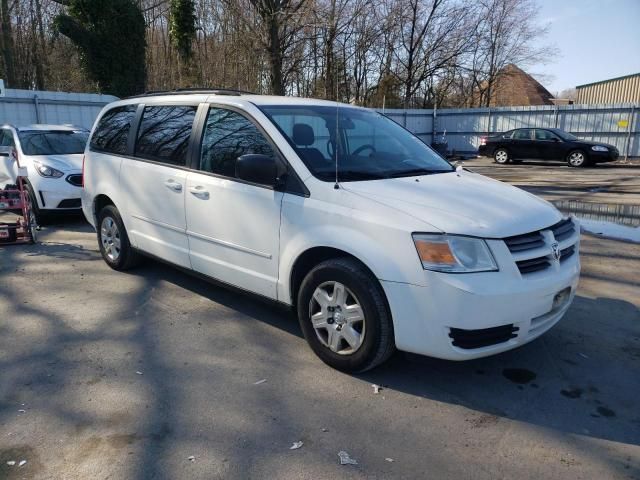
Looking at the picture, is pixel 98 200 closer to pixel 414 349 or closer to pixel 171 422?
pixel 171 422

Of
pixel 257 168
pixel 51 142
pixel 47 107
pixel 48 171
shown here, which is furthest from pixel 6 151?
pixel 47 107

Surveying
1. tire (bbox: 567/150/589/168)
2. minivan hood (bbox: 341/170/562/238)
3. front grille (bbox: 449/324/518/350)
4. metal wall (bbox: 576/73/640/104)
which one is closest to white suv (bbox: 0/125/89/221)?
minivan hood (bbox: 341/170/562/238)

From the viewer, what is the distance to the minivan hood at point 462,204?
3186 millimetres

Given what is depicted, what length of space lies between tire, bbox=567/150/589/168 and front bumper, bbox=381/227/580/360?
18.0 metres

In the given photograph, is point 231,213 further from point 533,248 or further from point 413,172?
point 533,248

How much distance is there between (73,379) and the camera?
3545 mm

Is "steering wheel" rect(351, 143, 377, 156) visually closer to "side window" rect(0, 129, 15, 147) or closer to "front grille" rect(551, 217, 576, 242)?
"front grille" rect(551, 217, 576, 242)

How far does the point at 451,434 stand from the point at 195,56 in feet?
88.1

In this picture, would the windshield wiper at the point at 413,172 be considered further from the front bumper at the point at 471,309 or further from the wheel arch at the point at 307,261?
the front bumper at the point at 471,309

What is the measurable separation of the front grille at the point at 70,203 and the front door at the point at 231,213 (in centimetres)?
465

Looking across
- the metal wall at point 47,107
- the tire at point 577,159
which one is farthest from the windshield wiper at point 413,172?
the tire at point 577,159

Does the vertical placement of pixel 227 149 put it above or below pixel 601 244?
above

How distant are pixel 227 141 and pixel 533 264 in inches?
98.6

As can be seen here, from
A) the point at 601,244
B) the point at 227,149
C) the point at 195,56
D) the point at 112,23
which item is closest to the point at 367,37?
the point at 195,56
